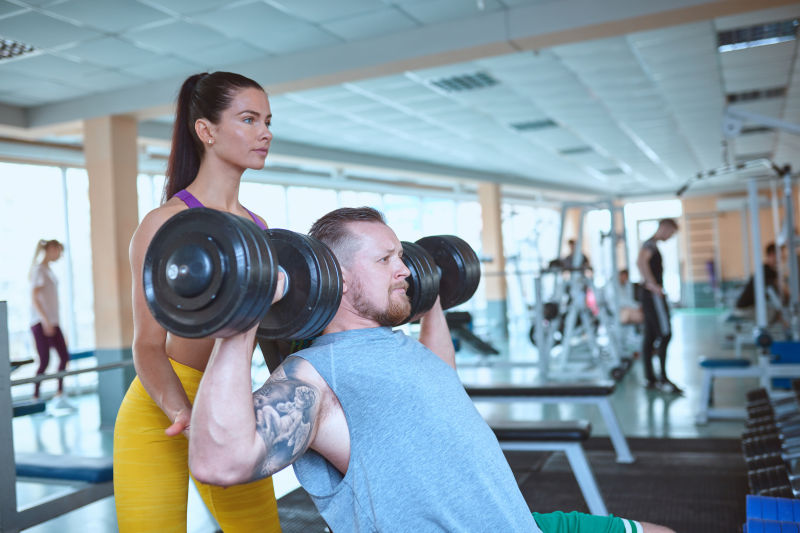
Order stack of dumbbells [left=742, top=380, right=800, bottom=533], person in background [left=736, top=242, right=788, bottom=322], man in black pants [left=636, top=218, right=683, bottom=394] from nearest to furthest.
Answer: stack of dumbbells [left=742, top=380, right=800, bottom=533], man in black pants [left=636, top=218, right=683, bottom=394], person in background [left=736, top=242, right=788, bottom=322]

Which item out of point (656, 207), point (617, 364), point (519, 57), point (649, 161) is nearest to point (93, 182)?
point (519, 57)

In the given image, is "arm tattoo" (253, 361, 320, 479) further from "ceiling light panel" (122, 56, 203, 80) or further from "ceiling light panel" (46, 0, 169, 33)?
"ceiling light panel" (122, 56, 203, 80)

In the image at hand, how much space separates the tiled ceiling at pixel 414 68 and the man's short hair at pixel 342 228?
2882 mm

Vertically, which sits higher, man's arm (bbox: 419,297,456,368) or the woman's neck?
the woman's neck

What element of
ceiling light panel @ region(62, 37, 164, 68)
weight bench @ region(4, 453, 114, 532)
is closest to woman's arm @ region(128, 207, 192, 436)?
weight bench @ region(4, 453, 114, 532)

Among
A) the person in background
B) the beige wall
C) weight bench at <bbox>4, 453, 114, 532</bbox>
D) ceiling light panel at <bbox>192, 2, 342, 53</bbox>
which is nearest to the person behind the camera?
weight bench at <bbox>4, 453, 114, 532</bbox>

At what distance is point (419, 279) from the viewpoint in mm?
1374

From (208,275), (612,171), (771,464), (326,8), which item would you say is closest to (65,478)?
(208,275)

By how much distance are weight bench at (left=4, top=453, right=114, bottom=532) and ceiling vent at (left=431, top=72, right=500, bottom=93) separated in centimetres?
411

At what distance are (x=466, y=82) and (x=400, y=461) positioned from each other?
16.2 feet

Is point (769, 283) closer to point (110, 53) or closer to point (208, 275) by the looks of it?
point (110, 53)

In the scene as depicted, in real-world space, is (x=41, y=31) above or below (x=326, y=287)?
above

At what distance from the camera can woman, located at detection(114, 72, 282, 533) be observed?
1.12m

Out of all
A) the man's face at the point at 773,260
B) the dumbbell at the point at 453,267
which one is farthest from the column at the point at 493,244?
the dumbbell at the point at 453,267
